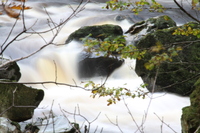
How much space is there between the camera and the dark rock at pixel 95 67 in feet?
31.7

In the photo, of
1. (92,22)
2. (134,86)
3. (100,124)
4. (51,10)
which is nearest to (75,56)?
(134,86)

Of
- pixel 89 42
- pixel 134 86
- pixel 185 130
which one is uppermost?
pixel 89 42

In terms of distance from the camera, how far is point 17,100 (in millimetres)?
5680

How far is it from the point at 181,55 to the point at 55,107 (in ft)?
10.9

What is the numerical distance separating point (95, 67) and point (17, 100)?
437 centimetres

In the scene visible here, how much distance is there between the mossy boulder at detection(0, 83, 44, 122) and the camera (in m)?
5.55

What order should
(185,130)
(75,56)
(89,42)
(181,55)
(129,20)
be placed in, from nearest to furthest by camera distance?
(89,42) → (185,130) → (181,55) → (75,56) → (129,20)

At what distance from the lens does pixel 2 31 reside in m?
12.5

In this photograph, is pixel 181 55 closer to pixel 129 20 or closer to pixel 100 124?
pixel 100 124

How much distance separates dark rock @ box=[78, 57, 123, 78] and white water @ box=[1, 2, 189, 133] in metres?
0.22

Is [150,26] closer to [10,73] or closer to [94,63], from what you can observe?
[94,63]

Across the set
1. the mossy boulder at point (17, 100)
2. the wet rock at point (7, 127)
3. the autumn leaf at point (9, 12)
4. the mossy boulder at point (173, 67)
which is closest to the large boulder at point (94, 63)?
the mossy boulder at point (173, 67)

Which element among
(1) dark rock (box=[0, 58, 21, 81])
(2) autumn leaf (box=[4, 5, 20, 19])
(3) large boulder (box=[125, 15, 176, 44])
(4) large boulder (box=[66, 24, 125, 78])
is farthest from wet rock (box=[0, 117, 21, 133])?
(3) large boulder (box=[125, 15, 176, 44])

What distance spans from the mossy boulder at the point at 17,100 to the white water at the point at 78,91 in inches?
19.3
